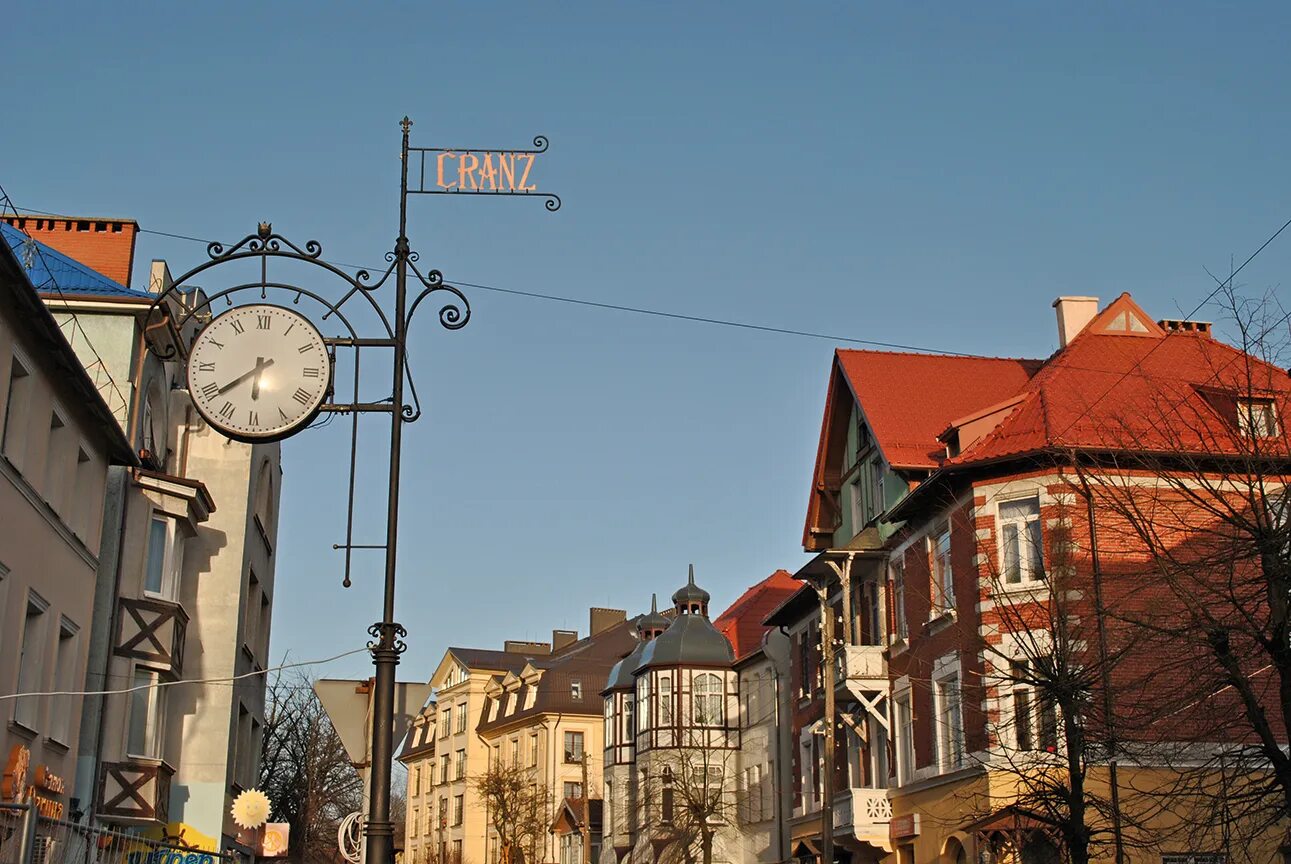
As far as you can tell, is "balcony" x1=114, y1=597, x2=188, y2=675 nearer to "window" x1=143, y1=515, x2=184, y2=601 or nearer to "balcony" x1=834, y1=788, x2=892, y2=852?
"window" x1=143, y1=515, x2=184, y2=601

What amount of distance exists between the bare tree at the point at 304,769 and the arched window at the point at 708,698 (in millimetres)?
15018

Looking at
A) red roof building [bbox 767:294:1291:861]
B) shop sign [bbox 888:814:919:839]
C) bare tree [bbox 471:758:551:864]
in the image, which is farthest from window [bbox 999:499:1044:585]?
bare tree [bbox 471:758:551:864]

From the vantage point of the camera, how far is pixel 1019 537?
1195 inches

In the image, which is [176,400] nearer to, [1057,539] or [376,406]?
[1057,539]

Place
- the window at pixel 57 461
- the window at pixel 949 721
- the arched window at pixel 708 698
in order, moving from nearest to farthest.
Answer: the window at pixel 57 461, the window at pixel 949 721, the arched window at pixel 708 698

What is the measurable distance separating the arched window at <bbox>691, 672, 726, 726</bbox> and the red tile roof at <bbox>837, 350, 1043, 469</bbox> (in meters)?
21.9

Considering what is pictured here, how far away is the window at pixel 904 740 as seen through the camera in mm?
34219

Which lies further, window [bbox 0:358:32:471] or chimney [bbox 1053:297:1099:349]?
chimney [bbox 1053:297:1099:349]

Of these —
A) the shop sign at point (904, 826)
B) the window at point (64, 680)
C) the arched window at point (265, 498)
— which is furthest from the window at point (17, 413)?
the shop sign at point (904, 826)

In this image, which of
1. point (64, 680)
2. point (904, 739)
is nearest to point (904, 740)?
point (904, 739)

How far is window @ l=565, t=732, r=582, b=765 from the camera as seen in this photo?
75.3 meters

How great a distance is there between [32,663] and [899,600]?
20870 millimetres

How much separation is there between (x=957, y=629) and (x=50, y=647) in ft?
59.1

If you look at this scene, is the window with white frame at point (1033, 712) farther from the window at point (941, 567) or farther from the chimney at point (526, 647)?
the chimney at point (526, 647)
